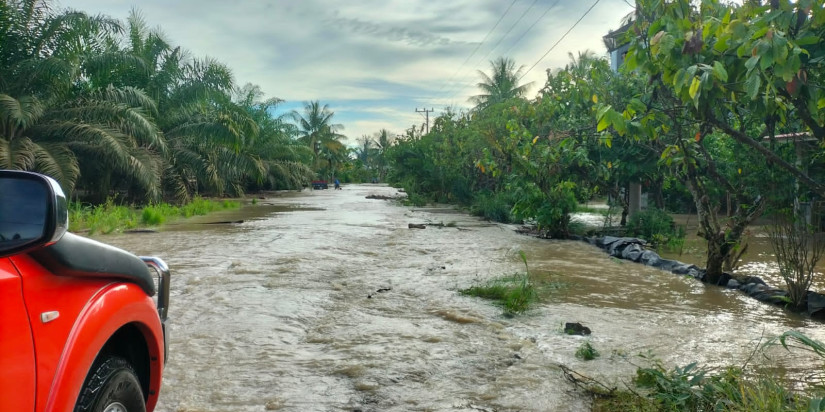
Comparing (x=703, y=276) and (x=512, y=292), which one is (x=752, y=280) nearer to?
(x=703, y=276)

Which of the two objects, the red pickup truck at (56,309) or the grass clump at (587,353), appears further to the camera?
the grass clump at (587,353)

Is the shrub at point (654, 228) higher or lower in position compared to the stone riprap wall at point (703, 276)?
higher

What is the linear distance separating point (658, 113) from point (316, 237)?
9.66 meters

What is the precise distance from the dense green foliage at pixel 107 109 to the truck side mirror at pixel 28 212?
13.9 m

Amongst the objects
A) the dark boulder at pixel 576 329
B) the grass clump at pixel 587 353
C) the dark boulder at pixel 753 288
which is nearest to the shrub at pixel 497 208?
the dark boulder at pixel 753 288

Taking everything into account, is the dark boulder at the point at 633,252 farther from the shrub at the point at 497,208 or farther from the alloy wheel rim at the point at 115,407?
the alloy wheel rim at the point at 115,407

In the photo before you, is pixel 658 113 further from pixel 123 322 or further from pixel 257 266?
pixel 257 266

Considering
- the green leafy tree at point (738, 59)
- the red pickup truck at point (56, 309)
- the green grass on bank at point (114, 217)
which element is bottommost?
the green grass on bank at point (114, 217)

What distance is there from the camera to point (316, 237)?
1375 cm

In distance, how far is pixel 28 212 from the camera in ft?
5.98

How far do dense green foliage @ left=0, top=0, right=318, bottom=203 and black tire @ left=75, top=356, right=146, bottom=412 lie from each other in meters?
13.7

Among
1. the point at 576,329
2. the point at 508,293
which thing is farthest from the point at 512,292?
the point at 576,329

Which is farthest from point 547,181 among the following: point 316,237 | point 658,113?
point 658,113

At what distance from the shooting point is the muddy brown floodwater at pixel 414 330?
13.9 ft
